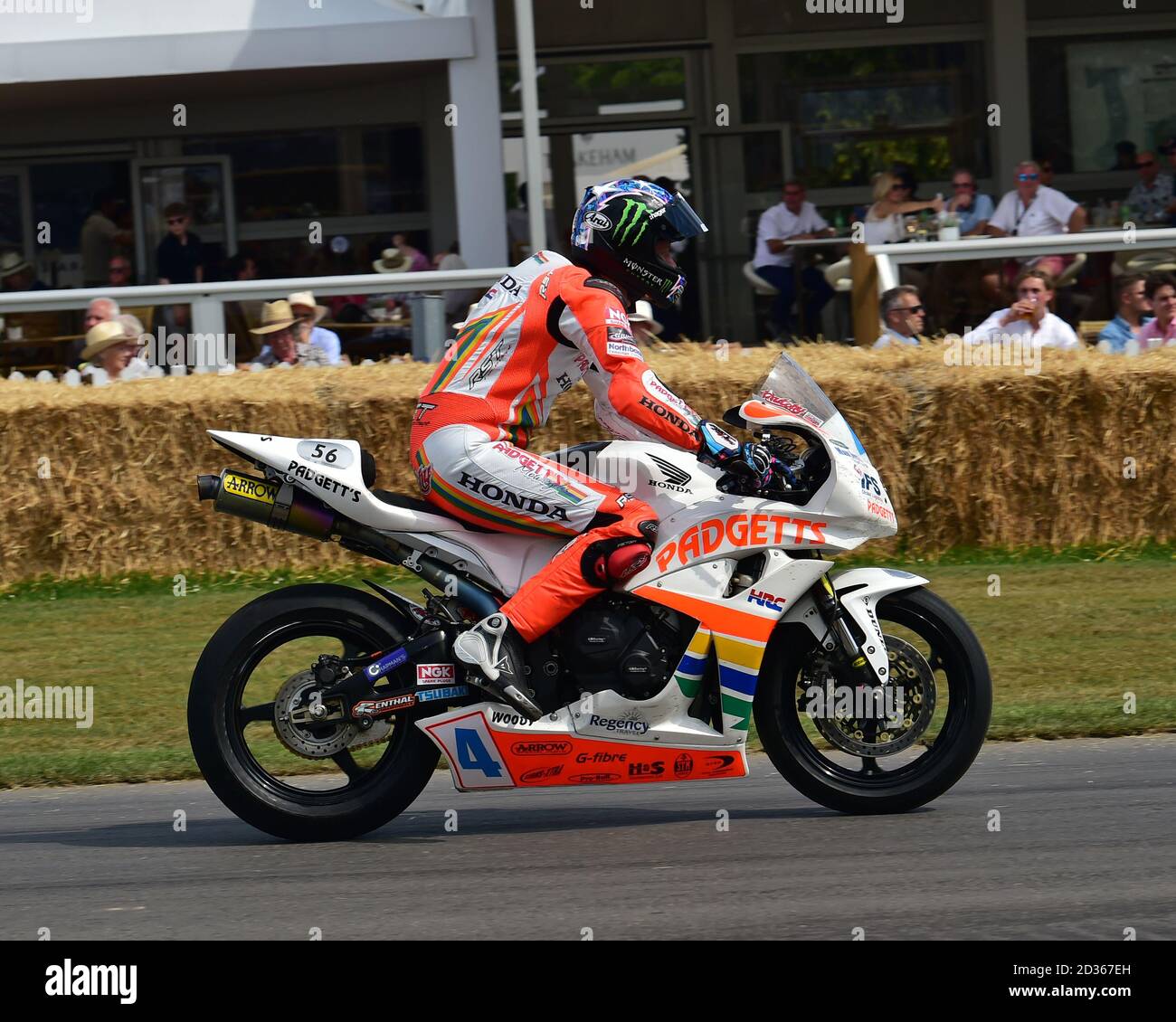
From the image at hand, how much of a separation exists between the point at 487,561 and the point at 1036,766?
2169 mm

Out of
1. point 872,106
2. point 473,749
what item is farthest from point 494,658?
point 872,106

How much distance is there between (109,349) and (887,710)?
698cm

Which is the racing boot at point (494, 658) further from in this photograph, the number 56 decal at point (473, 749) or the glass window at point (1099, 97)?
the glass window at point (1099, 97)

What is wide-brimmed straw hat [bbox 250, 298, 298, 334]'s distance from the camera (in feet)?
37.4

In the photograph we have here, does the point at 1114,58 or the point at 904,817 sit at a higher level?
the point at 1114,58

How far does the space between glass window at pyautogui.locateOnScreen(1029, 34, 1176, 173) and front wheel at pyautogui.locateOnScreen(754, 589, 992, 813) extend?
14927 mm

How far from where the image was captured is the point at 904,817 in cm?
564

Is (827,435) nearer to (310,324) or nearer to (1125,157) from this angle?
(310,324)

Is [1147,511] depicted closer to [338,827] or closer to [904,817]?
[904,817]

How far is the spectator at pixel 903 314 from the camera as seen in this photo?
11219mm

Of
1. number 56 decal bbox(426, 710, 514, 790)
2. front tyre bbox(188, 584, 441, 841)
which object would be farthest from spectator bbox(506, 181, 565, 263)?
number 56 decal bbox(426, 710, 514, 790)

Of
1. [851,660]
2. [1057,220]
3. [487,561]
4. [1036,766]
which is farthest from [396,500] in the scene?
[1057,220]

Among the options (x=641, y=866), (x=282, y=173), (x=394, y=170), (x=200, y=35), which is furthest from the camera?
(x=282, y=173)

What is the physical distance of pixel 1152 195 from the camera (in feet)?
51.5
